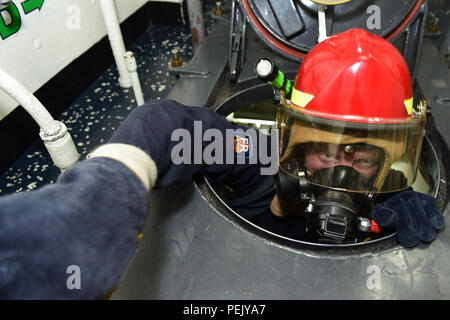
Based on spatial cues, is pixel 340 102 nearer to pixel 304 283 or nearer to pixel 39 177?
pixel 304 283

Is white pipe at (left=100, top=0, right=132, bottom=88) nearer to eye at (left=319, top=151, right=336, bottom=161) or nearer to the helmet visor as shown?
the helmet visor

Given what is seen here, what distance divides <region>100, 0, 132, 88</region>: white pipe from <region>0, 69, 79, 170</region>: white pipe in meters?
0.63

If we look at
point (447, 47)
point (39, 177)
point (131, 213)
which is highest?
point (131, 213)

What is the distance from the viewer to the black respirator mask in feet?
2.28

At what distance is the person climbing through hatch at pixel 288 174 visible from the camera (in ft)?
1.07

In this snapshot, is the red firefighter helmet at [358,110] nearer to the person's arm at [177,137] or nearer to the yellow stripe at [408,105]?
the yellow stripe at [408,105]

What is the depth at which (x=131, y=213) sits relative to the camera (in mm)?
413

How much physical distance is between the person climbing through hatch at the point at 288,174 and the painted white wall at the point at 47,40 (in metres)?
0.67

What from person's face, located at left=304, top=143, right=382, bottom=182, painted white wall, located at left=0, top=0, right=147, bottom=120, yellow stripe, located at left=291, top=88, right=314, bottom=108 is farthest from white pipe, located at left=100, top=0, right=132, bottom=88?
person's face, located at left=304, top=143, right=382, bottom=182

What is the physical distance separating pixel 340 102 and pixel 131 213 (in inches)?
19.1

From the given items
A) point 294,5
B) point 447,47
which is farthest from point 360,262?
point 447,47

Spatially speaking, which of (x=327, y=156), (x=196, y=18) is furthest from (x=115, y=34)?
(x=327, y=156)

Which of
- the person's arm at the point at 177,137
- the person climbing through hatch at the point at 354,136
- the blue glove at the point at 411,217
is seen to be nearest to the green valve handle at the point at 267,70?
the person climbing through hatch at the point at 354,136

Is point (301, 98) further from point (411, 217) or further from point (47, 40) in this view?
point (47, 40)
